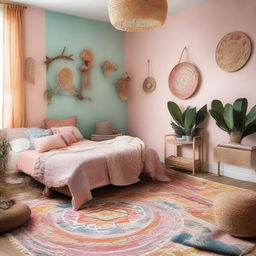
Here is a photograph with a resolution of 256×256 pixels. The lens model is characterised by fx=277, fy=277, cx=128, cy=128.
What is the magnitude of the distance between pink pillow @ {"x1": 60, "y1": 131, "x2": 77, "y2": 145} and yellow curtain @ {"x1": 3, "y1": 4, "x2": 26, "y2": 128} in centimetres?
84

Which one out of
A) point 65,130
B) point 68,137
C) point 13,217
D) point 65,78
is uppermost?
point 65,78

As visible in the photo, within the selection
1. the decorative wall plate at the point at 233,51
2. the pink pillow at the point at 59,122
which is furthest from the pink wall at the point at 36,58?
the decorative wall plate at the point at 233,51

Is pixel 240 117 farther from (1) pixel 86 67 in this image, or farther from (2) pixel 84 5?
(2) pixel 84 5

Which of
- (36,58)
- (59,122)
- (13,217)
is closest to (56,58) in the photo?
(36,58)

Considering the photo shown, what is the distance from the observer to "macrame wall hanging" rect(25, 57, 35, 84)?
15.8 ft

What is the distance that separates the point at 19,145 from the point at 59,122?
95cm

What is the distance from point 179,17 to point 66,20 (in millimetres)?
2091

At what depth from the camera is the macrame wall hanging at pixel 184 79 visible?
477 centimetres

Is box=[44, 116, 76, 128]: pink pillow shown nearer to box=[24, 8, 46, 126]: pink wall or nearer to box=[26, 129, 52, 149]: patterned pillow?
box=[24, 8, 46, 126]: pink wall

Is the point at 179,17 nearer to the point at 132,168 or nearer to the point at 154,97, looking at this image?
the point at 154,97

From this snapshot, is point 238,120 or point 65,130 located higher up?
point 238,120

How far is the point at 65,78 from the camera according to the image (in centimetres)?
523

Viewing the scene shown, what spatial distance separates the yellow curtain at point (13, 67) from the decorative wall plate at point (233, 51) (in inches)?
128

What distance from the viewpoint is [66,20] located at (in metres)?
5.20
